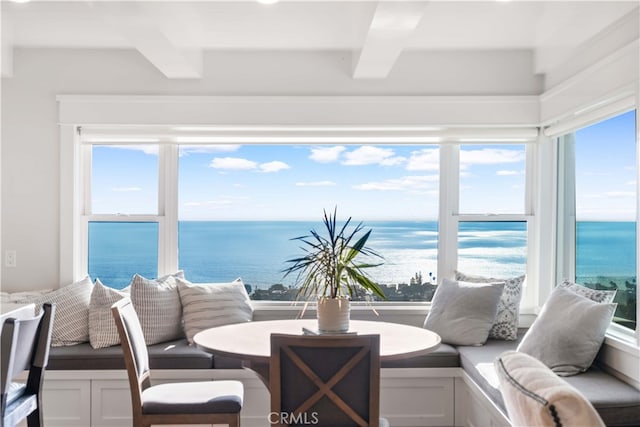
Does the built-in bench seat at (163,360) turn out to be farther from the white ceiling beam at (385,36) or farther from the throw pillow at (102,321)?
the white ceiling beam at (385,36)

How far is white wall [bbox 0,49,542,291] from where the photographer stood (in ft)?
13.6

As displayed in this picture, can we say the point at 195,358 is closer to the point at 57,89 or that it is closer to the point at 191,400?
the point at 191,400

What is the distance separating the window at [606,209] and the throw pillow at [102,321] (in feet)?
9.68

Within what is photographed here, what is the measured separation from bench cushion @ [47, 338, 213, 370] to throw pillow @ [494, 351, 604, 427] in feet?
8.58

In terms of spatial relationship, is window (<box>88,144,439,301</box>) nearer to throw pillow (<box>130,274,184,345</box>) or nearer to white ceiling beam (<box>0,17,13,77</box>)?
throw pillow (<box>130,274,184,345</box>)

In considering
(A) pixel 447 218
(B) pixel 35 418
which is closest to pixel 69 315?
(B) pixel 35 418

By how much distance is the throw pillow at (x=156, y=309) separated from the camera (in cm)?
380

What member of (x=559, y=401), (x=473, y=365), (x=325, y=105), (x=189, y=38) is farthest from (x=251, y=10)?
(x=559, y=401)

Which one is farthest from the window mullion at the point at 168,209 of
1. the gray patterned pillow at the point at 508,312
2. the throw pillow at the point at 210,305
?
the gray patterned pillow at the point at 508,312

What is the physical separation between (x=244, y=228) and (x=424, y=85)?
168 cm

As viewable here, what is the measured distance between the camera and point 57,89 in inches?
164

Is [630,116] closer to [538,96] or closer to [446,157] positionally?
[538,96]

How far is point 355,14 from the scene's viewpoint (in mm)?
3447

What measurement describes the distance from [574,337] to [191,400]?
76.5 inches
